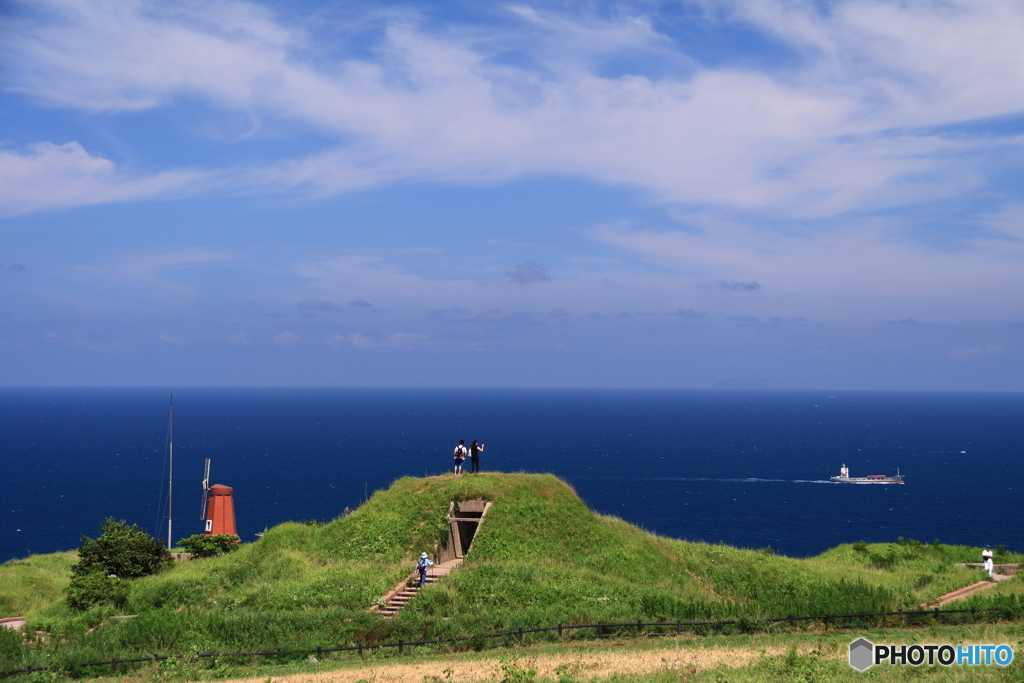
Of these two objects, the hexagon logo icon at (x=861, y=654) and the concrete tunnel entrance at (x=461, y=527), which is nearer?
the hexagon logo icon at (x=861, y=654)

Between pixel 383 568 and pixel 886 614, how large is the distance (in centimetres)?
2157

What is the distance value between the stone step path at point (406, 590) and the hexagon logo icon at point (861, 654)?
664 inches

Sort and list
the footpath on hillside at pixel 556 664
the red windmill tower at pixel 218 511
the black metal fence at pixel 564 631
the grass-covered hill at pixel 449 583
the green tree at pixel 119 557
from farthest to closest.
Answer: the red windmill tower at pixel 218 511
the green tree at pixel 119 557
the grass-covered hill at pixel 449 583
the black metal fence at pixel 564 631
the footpath on hillside at pixel 556 664

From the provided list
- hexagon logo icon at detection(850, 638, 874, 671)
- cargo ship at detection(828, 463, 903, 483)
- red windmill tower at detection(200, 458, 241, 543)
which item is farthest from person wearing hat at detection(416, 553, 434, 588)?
cargo ship at detection(828, 463, 903, 483)

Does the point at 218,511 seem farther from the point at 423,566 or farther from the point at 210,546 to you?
the point at 423,566

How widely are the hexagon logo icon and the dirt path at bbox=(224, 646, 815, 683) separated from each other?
201 centimetres

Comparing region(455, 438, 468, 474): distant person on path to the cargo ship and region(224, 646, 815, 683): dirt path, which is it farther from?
the cargo ship

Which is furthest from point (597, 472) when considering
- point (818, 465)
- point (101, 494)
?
point (101, 494)

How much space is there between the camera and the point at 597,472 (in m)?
150

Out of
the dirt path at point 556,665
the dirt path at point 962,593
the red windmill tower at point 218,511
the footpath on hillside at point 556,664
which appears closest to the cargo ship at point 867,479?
the dirt path at point 962,593

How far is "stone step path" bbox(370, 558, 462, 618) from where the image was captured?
32875mm

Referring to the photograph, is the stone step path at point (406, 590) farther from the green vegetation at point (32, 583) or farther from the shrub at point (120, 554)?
the green vegetation at point (32, 583)

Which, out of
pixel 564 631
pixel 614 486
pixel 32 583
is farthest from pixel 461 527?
pixel 614 486

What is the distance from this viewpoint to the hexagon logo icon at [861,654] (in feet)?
72.8
